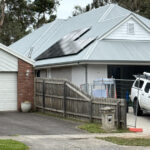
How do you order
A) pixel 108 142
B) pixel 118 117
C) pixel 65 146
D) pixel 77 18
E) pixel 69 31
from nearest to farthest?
pixel 65 146 < pixel 108 142 < pixel 118 117 < pixel 69 31 < pixel 77 18

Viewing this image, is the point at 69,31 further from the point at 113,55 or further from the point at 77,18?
the point at 113,55

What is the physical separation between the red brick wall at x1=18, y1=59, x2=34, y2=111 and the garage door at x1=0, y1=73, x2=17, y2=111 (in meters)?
0.31

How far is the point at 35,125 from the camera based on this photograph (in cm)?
1756

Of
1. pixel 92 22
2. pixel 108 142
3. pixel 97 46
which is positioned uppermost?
pixel 92 22

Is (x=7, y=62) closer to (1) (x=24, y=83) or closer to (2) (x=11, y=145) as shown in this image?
(1) (x=24, y=83)

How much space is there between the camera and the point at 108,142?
13.2 metres

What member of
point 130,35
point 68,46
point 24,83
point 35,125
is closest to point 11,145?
point 35,125

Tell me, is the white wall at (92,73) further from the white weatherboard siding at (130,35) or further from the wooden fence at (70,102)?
the wooden fence at (70,102)

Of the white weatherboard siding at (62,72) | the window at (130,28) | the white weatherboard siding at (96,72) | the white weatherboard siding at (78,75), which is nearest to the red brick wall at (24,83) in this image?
the white weatherboard siding at (78,75)

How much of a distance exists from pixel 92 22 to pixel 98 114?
12.6 meters

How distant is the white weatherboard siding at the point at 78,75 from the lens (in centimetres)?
2452

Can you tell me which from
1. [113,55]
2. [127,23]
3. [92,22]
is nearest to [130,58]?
[113,55]

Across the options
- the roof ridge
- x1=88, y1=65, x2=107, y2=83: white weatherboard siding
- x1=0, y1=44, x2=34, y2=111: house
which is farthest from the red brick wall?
the roof ridge

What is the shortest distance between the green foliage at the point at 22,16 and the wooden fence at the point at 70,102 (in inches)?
1148
